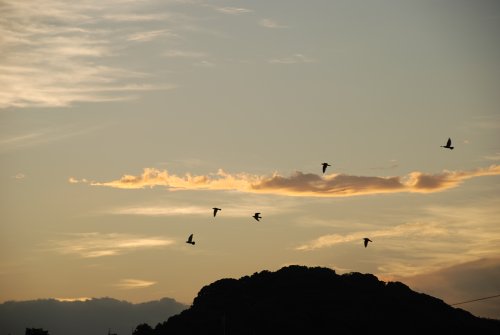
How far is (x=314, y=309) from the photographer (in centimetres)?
15988

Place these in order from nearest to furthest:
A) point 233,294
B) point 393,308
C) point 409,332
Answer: point 409,332 → point 393,308 → point 233,294

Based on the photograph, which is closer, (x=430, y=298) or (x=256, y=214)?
(x=256, y=214)

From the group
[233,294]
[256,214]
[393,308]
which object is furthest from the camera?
[233,294]

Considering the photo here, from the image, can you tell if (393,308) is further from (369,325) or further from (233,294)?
(233,294)

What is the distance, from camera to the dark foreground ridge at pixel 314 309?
153m

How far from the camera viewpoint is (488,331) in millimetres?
154375

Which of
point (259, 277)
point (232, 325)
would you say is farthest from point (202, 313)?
point (259, 277)

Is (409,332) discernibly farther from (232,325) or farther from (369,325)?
(232,325)

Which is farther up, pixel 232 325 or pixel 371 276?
pixel 371 276

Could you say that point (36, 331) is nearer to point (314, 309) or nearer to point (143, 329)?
point (143, 329)

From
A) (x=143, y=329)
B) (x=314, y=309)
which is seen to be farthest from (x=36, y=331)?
(x=314, y=309)

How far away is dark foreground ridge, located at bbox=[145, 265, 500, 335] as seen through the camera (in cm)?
15288

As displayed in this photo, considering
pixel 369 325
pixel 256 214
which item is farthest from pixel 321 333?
pixel 256 214

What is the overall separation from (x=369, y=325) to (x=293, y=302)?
18.4 metres
